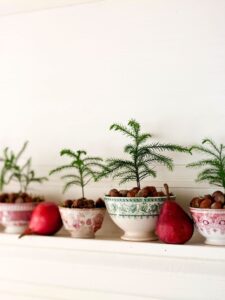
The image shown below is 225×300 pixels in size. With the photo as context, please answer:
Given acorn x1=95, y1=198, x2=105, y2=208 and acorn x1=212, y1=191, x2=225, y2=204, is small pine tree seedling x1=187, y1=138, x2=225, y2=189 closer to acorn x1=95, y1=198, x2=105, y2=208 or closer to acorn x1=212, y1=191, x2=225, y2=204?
acorn x1=212, y1=191, x2=225, y2=204

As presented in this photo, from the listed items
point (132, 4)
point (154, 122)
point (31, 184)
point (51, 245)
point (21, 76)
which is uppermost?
point (132, 4)

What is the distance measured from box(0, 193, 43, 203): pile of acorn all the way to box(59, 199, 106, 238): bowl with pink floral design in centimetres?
12

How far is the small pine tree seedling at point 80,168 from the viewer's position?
0.99m

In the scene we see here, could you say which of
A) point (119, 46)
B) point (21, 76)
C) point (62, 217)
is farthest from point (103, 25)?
point (62, 217)

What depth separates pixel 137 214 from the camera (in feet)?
2.91

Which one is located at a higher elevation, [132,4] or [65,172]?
[132,4]

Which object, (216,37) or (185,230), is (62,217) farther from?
(216,37)

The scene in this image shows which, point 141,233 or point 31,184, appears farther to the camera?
point 31,184

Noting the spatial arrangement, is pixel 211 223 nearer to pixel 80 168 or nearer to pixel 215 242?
pixel 215 242

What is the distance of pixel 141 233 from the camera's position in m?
0.91

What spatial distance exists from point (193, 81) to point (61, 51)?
0.36 m

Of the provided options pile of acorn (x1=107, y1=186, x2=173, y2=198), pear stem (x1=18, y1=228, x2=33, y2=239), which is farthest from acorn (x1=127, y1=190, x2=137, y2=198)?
pear stem (x1=18, y1=228, x2=33, y2=239)

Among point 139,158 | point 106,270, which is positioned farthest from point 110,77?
point 106,270

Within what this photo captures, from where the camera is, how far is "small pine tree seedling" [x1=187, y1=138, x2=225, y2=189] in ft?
2.88
